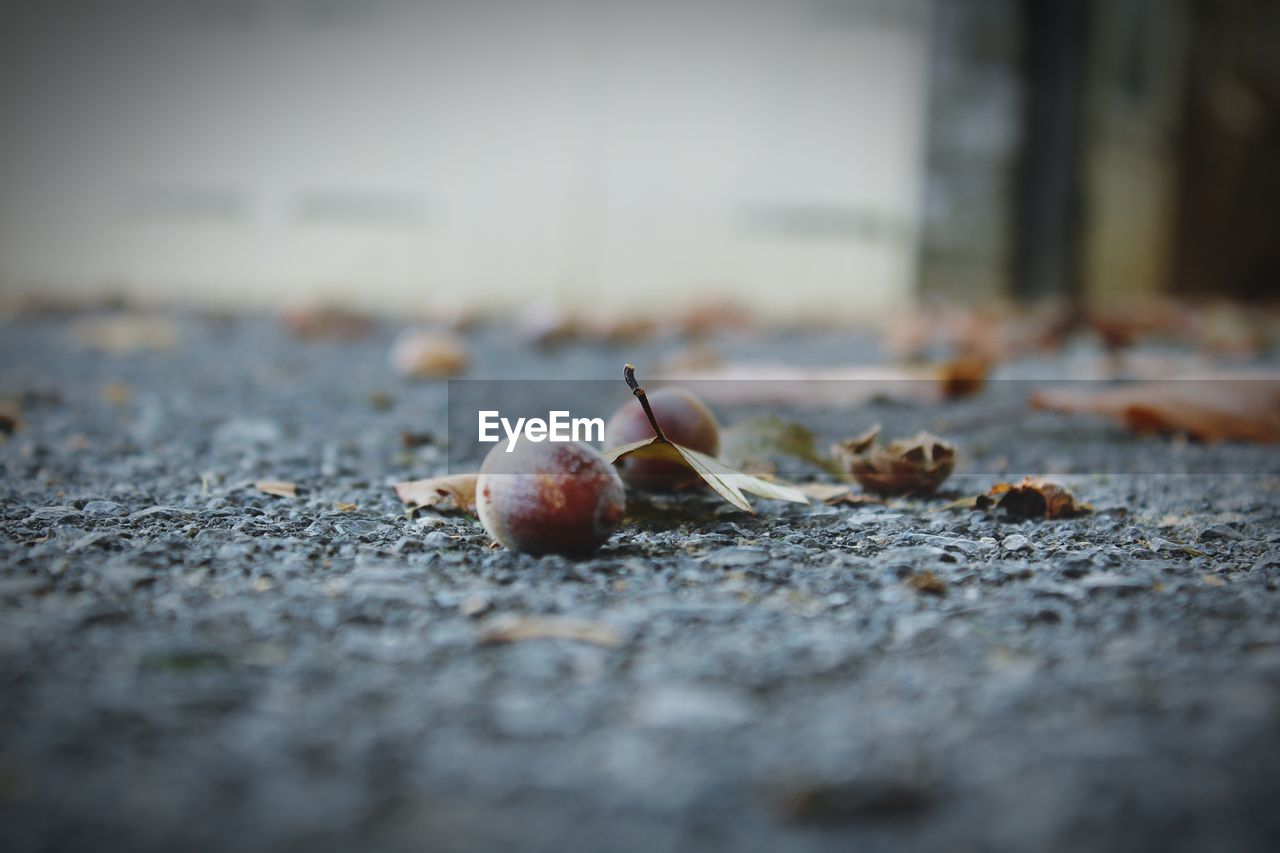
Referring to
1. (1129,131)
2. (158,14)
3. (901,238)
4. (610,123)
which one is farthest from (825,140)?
(158,14)

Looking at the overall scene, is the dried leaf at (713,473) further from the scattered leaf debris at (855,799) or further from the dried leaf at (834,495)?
the scattered leaf debris at (855,799)

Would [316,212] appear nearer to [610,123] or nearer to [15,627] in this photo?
[610,123]

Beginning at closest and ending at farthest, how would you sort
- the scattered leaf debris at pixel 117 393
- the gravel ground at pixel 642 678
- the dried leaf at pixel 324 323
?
1. the gravel ground at pixel 642 678
2. the scattered leaf debris at pixel 117 393
3. the dried leaf at pixel 324 323

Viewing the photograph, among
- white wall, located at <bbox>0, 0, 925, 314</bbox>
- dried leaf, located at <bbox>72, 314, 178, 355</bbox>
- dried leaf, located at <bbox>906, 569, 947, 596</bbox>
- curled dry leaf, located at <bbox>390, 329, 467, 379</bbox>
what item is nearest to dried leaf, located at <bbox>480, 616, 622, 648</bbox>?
dried leaf, located at <bbox>906, 569, 947, 596</bbox>

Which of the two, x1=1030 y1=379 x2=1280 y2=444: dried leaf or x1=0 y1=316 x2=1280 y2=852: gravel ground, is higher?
x1=1030 y1=379 x2=1280 y2=444: dried leaf

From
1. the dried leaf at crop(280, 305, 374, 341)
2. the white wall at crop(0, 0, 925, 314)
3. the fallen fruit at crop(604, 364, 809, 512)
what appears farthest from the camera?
the white wall at crop(0, 0, 925, 314)

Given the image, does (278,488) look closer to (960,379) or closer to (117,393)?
(117,393)

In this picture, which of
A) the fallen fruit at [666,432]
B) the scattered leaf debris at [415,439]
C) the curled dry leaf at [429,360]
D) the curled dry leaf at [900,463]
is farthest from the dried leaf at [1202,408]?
the curled dry leaf at [429,360]

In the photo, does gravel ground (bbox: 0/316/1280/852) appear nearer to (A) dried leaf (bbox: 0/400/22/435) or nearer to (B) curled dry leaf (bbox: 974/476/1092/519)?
(B) curled dry leaf (bbox: 974/476/1092/519)
